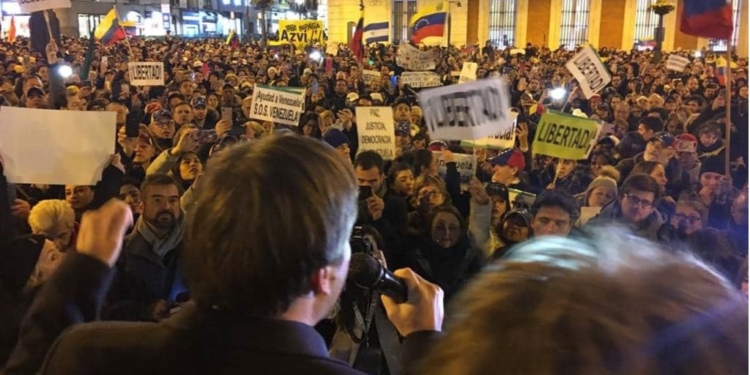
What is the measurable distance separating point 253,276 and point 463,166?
15.0 feet

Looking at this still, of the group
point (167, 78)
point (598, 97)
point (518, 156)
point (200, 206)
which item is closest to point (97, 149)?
point (200, 206)

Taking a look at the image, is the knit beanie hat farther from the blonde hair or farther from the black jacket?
the black jacket

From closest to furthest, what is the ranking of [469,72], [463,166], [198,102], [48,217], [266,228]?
[266,228], [48,217], [463,166], [198,102], [469,72]

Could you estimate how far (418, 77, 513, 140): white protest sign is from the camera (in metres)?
4.63

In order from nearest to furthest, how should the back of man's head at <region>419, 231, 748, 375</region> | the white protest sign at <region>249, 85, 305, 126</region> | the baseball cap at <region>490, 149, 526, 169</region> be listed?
1. the back of man's head at <region>419, 231, 748, 375</region>
2. the baseball cap at <region>490, 149, 526, 169</region>
3. the white protest sign at <region>249, 85, 305, 126</region>

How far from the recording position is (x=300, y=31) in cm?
1941

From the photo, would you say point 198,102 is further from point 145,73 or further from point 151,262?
point 151,262

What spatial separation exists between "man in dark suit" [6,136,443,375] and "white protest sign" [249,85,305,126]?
5299 mm

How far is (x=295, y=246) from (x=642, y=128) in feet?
22.5

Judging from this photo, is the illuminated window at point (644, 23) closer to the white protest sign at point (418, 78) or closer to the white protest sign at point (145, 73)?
the white protest sign at point (418, 78)

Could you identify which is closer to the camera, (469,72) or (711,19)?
(711,19)

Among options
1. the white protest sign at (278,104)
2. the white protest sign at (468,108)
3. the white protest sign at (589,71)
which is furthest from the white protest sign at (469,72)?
the white protest sign at (468,108)

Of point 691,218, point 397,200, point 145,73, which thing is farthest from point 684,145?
point 145,73

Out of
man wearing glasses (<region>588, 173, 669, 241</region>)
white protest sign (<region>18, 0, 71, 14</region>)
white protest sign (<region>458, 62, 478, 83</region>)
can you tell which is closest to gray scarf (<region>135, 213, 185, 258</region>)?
man wearing glasses (<region>588, 173, 669, 241</region>)
